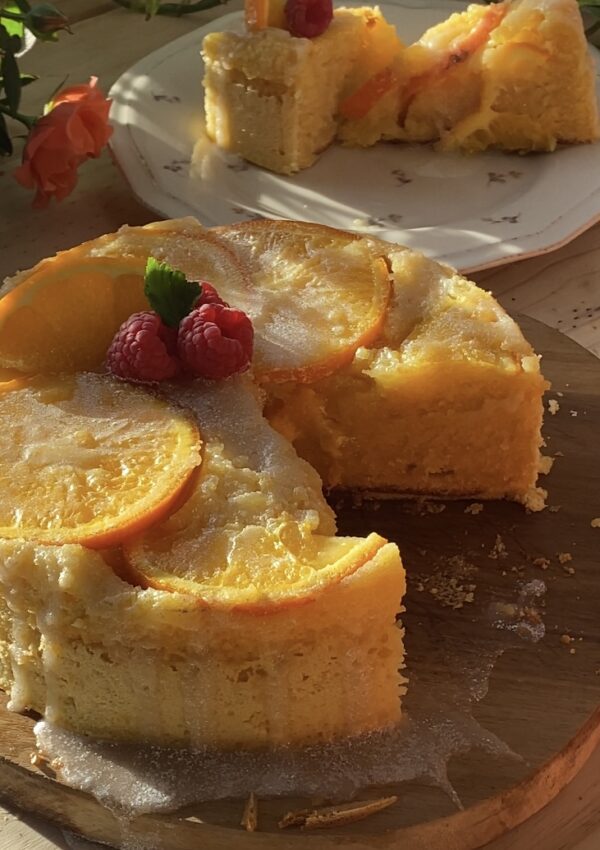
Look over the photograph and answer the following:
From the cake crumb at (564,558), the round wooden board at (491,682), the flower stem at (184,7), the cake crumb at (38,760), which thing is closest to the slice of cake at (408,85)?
the flower stem at (184,7)

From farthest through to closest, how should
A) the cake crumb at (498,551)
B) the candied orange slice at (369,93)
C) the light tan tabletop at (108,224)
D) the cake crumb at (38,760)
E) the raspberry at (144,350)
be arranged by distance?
the candied orange slice at (369,93) < the light tan tabletop at (108,224) < the cake crumb at (498,551) < the raspberry at (144,350) < the cake crumb at (38,760)

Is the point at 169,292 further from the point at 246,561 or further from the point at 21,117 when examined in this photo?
the point at 21,117

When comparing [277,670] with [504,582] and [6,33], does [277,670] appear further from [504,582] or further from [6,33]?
[6,33]

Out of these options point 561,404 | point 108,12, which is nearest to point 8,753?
point 561,404

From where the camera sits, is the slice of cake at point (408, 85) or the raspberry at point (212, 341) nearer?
the raspberry at point (212, 341)

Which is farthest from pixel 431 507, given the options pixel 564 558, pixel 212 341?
pixel 212 341

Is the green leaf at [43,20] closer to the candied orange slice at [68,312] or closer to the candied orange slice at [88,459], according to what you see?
the candied orange slice at [68,312]
